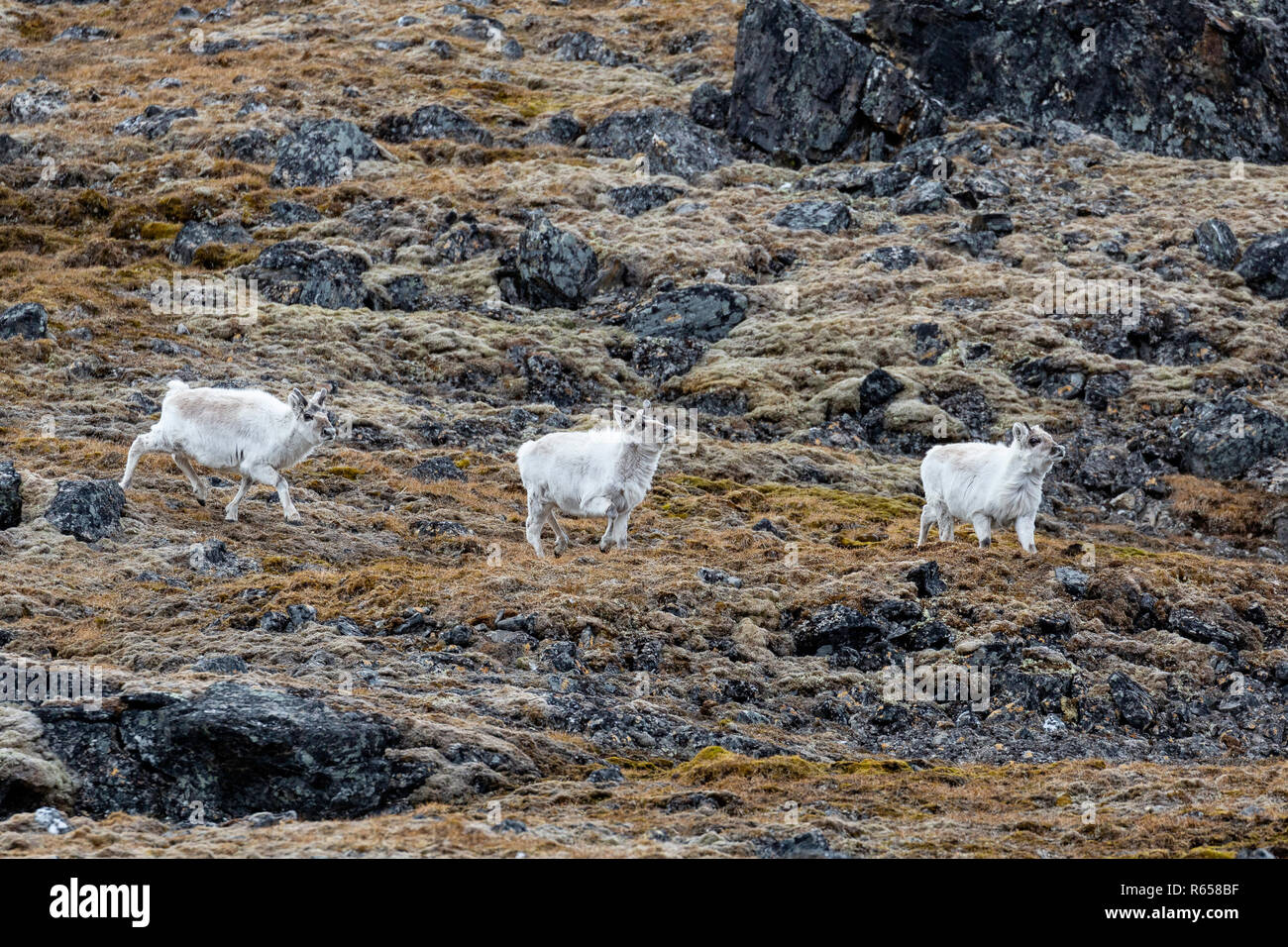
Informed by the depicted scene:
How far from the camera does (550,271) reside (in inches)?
1647

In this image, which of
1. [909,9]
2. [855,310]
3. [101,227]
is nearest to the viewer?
[855,310]

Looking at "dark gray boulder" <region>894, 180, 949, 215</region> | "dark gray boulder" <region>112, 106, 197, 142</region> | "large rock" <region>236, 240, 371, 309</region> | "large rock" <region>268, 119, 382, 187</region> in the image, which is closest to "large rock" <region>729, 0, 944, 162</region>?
"dark gray boulder" <region>894, 180, 949, 215</region>

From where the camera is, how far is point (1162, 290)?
133 ft

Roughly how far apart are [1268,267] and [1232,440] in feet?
45.1

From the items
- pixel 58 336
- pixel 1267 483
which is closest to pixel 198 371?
pixel 58 336

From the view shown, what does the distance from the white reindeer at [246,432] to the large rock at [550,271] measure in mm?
21528

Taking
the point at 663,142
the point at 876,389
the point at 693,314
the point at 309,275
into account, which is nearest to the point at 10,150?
the point at 309,275

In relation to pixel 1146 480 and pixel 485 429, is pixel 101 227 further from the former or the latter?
pixel 1146 480

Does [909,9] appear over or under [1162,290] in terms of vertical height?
over

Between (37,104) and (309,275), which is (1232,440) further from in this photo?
(37,104)

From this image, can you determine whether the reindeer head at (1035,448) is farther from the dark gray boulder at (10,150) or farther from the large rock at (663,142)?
the dark gray boulder at (10,150)

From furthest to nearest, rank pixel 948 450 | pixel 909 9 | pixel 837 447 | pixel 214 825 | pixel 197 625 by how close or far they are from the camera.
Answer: pixel 909 9
pixel 837 447
pixel 948 450
pixel 197 625
pixel 214 825

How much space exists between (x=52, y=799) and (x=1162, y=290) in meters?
38.9

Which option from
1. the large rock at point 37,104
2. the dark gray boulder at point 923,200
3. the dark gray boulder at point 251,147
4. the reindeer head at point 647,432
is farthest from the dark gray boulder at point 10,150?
the reindeer head at point 647,432
